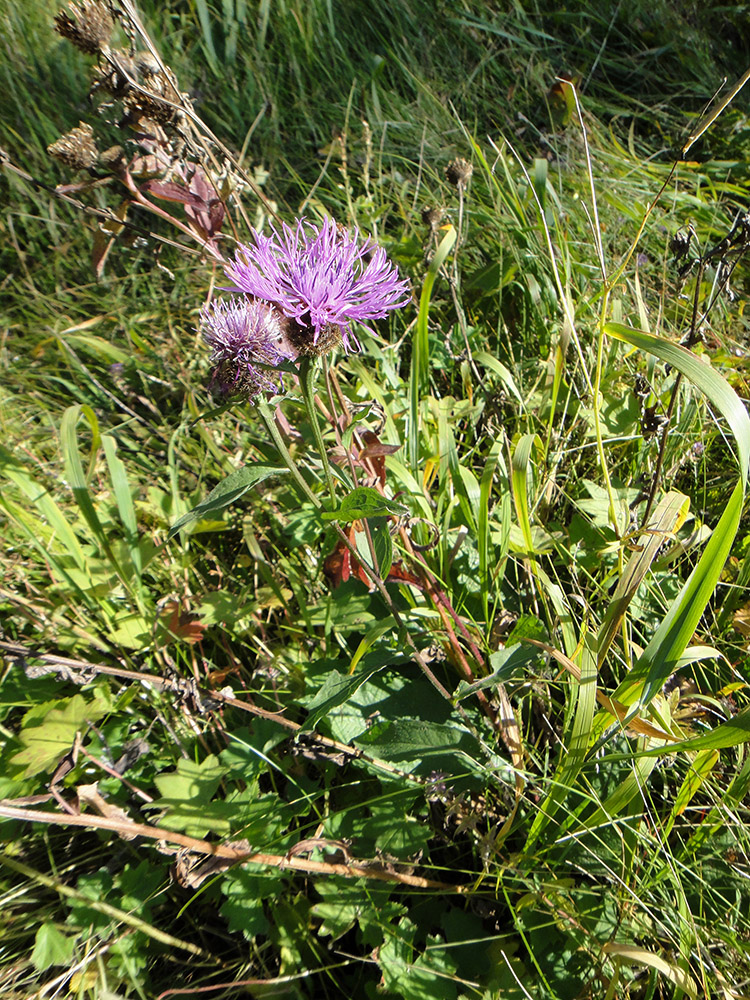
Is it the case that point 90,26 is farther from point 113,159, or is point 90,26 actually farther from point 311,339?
point 311,339

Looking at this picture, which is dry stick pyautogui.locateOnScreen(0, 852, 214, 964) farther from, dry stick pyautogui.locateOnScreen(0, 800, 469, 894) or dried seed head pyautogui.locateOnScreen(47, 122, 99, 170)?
dried seed head pyautogui.locateOnScreen(47, 122, 99, 170)

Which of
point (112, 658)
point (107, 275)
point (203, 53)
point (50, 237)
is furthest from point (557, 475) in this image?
point (203, 53)

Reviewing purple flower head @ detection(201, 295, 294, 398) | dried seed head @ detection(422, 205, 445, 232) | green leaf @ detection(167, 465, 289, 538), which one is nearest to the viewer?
green leaf @ detection(167, 465, 289, 538)

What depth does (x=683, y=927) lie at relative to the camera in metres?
1.11

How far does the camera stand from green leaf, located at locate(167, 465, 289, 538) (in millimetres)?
987

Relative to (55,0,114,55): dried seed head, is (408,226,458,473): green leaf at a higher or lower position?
lower

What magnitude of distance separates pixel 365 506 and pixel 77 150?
1.12 metres

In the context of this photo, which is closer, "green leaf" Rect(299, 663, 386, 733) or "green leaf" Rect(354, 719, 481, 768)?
"green leaf" Rect(299, 663, 386, 733)

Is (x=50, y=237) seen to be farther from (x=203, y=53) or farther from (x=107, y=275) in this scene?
(x=203, y=53)

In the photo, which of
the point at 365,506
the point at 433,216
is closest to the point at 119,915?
the point at 365,506

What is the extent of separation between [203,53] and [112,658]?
262cm

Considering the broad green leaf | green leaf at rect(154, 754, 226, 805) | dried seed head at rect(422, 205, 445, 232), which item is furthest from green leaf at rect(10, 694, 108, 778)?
dried seed head at rect(422, 205, 445, 232)

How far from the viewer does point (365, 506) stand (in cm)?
102

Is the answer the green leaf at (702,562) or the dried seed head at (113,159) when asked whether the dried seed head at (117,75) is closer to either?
the dried seed head at (113,159)
